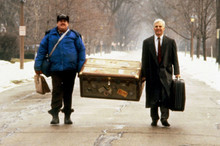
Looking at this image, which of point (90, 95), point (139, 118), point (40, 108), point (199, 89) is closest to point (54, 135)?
point (90, 95)

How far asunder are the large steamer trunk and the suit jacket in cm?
17

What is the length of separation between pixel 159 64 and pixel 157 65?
0.08 m

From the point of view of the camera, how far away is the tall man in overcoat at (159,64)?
7.84 m

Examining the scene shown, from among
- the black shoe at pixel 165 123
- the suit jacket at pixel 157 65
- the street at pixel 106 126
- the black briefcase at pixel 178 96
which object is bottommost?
the street at pixel 106 126

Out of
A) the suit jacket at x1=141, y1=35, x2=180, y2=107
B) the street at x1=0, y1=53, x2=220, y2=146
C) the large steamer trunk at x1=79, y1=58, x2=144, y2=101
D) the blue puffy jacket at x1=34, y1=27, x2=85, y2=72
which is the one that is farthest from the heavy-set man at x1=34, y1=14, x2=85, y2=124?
the suit jacket at x1=141, y1=35, x2=180, y2=107

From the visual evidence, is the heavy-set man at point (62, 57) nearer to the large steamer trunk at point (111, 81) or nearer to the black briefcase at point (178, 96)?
the large steamer trunk at point (111, 81)

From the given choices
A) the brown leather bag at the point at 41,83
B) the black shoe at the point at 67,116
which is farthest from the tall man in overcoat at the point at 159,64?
the brown leather bag at the point at 41,83

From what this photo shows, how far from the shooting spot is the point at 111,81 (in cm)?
785

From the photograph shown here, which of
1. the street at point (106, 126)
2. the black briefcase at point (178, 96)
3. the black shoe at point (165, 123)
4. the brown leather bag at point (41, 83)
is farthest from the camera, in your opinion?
the brown leather bag at point (41, 83)

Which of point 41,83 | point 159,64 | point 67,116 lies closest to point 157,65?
point 159,64

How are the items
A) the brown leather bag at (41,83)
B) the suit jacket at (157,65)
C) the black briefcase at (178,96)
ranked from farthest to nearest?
the brown leather bag at (41,83) < the suit jacket at (157,65) < the black briefcase at (178,96)

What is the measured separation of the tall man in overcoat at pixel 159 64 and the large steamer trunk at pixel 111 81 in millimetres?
191

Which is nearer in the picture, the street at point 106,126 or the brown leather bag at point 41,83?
the street at point 106,126

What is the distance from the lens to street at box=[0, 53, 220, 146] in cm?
675
